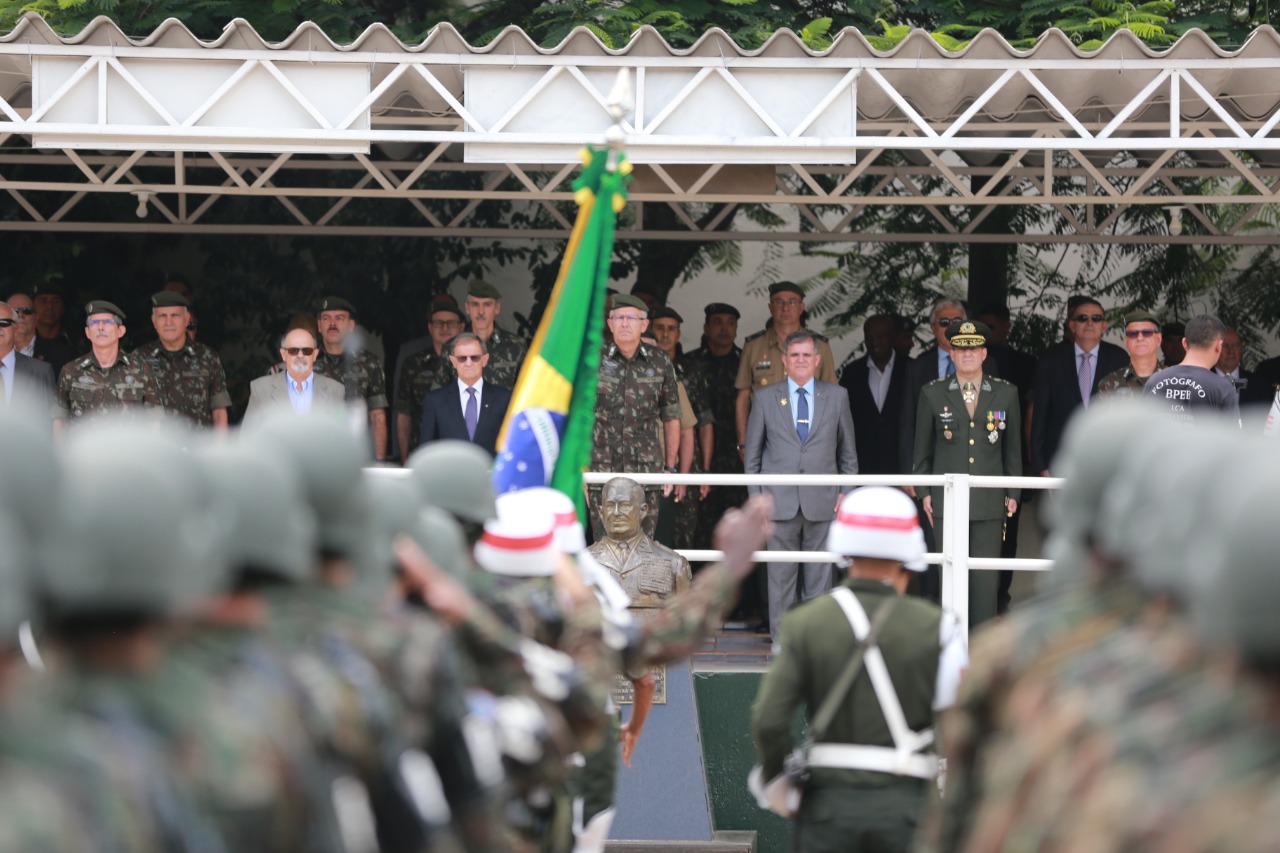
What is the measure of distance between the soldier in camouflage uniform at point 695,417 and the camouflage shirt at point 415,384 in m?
1.35

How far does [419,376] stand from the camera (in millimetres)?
10445

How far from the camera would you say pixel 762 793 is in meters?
5.18

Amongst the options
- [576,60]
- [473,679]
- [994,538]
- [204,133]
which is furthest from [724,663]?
[473,679]

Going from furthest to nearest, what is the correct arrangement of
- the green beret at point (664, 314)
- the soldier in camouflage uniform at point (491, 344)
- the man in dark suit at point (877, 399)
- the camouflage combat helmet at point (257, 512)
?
the green beret at point (664, 314) < the man in dark suit at point (877, 399) < the soldier in camouflage uniform at point (491, 344) < the camouflage combat helmet at point (257, 512)

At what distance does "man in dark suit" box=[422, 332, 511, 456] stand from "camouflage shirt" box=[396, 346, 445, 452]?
A: 0.80 m

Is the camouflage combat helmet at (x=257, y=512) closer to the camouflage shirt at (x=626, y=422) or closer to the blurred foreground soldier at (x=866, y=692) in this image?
the blurred foreground soldier at (x=866, y=692)

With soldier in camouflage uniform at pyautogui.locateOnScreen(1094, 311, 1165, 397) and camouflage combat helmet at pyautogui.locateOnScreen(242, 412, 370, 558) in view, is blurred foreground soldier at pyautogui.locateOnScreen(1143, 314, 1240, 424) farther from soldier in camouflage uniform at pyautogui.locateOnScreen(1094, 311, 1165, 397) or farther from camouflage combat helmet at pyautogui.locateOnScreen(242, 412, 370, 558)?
camouflage combat helmet at pyautogui.locateOnScreen(242, 412, 370, 558)

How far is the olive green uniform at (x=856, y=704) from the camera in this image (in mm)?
4965

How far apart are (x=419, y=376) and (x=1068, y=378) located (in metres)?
3.75

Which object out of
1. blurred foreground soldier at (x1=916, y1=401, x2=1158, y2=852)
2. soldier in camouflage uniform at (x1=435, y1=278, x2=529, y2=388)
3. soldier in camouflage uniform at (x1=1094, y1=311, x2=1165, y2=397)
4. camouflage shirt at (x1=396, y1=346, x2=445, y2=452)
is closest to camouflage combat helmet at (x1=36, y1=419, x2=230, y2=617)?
blurred foreground soldier at (x1=916, y1=401, x2=1158, y2=852)

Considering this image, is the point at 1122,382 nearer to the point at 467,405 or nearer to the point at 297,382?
the point at 467,405

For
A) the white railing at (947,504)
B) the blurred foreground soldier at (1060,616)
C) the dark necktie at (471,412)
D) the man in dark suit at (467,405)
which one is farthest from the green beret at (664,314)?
the blurred foreground soldier at (1060,616)

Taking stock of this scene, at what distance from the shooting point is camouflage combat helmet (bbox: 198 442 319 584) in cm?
302

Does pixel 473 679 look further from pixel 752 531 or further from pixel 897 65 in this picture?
pixel 897 65
